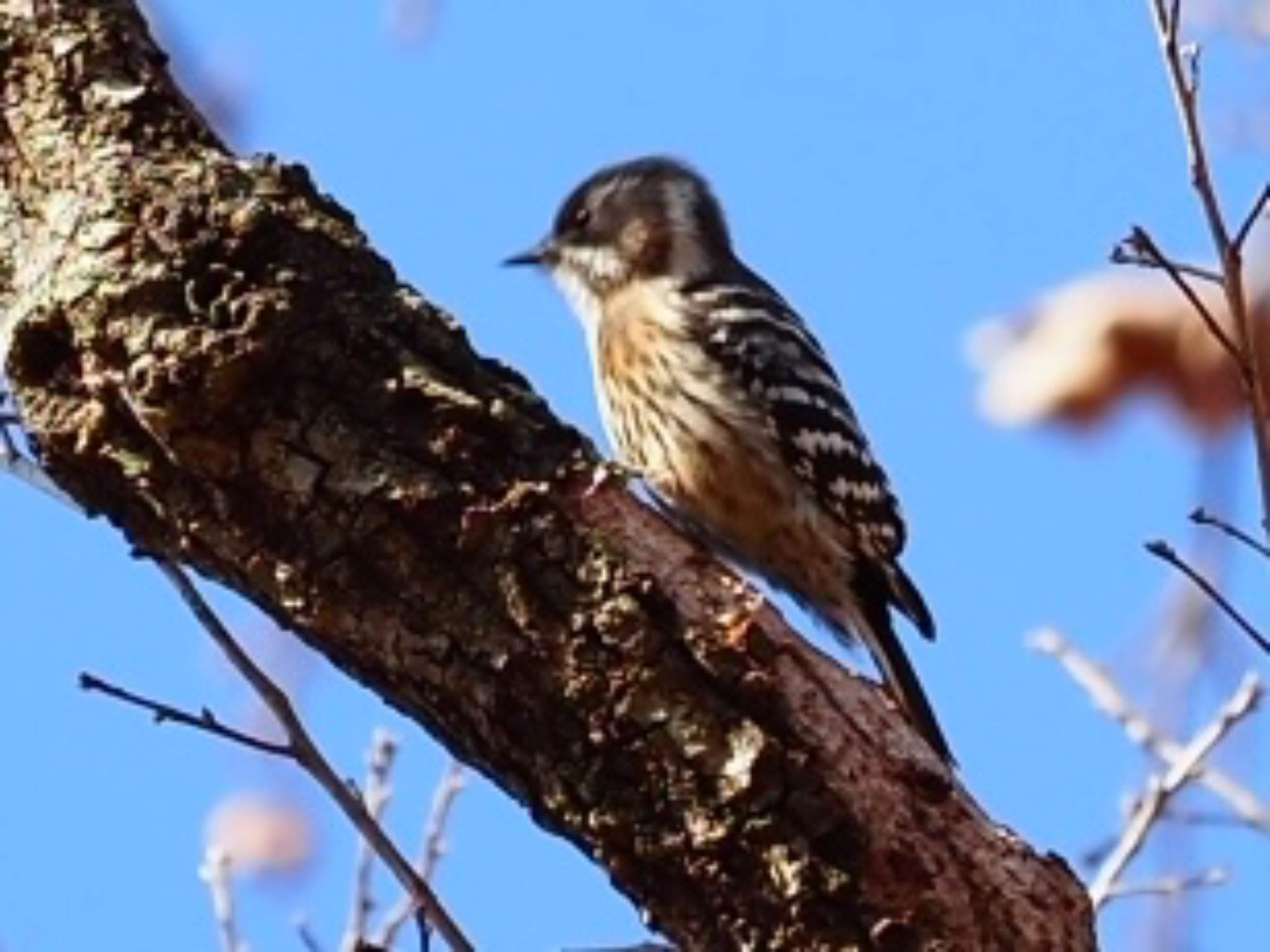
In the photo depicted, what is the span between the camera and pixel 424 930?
277 cm

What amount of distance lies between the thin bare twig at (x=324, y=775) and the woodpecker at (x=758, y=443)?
7.00 feet

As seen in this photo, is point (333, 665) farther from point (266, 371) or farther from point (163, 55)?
point (163, 55)

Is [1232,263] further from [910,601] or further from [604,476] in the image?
[910,601]

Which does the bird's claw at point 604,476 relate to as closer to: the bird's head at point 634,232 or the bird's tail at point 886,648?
the bird's tail at point 886,648

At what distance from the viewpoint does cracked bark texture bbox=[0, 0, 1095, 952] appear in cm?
278

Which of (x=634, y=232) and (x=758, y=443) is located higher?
(x=634, y=232)

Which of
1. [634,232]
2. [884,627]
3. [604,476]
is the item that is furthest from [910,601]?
[604,476]

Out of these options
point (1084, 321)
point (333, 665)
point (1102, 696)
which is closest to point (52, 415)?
point (333, 665)

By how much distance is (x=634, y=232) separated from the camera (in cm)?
632

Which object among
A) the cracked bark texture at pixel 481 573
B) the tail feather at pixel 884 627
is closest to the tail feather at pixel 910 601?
the tail feather at pixel 884 627

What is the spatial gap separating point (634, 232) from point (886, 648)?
1604mm

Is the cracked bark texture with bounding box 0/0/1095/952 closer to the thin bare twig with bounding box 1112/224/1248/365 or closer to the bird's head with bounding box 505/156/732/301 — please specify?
the thin bare twig with bounding box 1112/224/1248/365

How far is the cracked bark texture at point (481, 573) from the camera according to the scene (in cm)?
278

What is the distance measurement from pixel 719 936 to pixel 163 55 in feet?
3.75
